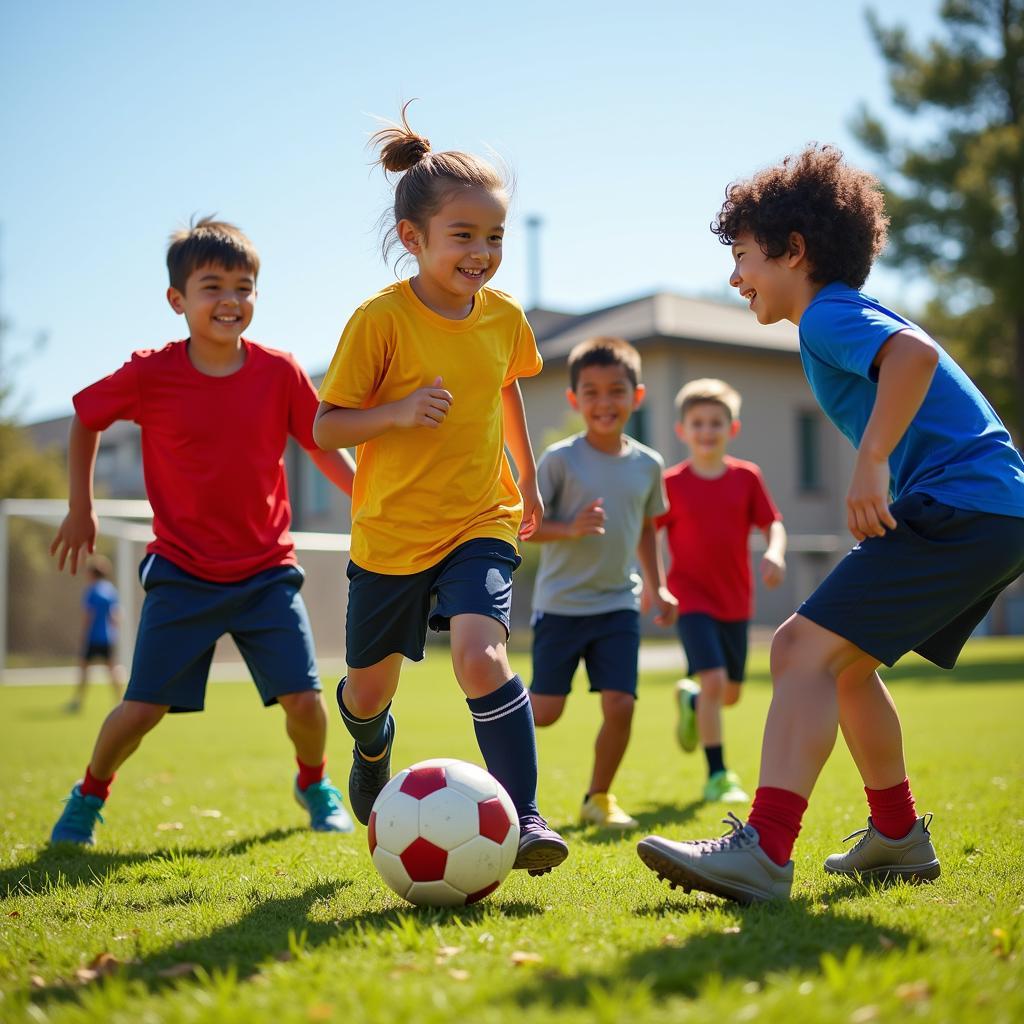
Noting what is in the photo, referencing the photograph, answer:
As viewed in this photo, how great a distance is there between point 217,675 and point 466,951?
60.5ft

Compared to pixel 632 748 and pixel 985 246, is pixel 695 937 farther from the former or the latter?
pixel 985 246

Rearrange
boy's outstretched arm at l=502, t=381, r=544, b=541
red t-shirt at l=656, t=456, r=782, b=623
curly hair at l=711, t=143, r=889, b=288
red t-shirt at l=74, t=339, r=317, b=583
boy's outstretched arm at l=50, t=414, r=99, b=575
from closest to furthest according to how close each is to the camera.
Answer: curly hair at l=711, t=143, r=889, b=288, boy's outstretched arm at l=502, t=381, r=544, b=541, boy's outstretched arm at l=50, t=414, r=99, b=575, red t-shirt at l=74, t=339, r=317, b=583, red t-shirt at l=656, t=456, r=782, b=623

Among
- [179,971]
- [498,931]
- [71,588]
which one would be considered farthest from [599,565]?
[71,588]

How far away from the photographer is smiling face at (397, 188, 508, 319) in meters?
3.94

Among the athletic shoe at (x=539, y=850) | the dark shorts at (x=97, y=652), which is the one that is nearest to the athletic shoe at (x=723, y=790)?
the athletic shoe at (x=539, y=850)

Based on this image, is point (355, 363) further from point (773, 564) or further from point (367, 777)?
point (773, 564)

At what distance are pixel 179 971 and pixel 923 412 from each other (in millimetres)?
2445

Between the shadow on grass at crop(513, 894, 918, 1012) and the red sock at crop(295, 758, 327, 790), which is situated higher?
the shadow on grass at crop(513, 894, 918, 1012)

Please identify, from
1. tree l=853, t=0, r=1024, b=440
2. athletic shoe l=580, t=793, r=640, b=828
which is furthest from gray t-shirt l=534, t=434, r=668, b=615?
tree l=853, t=0, r=1024, b=440

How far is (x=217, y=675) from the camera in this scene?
20.4 m

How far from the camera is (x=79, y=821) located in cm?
494

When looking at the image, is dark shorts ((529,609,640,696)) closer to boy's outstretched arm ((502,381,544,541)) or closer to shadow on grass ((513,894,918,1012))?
boy's outstretched arm ((502,381,544,541))

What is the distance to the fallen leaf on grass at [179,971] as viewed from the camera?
2.64 m

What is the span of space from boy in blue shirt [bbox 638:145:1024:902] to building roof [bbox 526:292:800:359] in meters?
24.1
